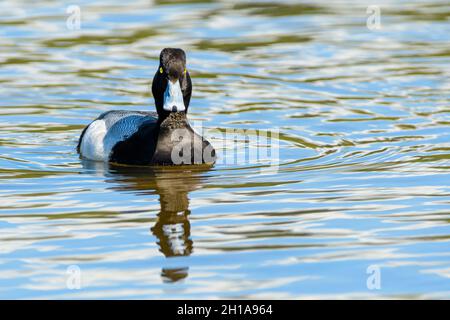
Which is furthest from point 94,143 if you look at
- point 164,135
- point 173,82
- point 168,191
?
point 168,191

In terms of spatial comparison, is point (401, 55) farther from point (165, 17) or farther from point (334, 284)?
point (334, 284)

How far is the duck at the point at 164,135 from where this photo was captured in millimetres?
12570

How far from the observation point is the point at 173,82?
40.8 feet

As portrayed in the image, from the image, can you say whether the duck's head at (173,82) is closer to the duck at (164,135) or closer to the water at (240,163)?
the duck at (164,135)

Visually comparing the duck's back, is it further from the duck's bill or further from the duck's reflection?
the duck's bill

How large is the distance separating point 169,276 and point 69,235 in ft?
5.06

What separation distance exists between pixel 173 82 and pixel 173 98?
0.73 feet

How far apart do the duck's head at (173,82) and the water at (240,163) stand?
0.83m

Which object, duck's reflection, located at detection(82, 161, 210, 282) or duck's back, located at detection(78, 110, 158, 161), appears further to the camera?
duck's back, located at detection(78, 110, 158, 161)

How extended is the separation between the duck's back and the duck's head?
48 centimetres

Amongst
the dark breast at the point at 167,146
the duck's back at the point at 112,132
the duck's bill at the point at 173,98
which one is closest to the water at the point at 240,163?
the dark breast at the point at 167,146

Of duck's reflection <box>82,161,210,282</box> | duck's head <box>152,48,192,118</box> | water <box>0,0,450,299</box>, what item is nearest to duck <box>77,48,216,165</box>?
duck's head <box>152,48,192,118</box>

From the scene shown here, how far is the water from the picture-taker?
28.2 ft

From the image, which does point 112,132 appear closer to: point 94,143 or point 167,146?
point 94,143
